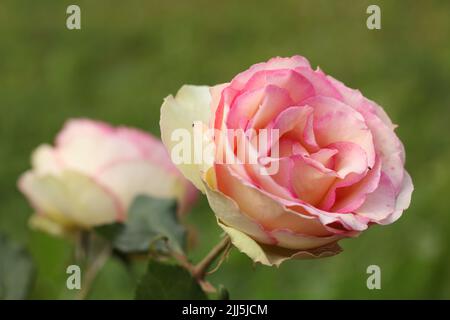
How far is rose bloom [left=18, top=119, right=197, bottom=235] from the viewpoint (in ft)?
2.13

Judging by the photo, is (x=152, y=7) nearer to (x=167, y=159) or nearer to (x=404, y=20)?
(x=404, y=20)

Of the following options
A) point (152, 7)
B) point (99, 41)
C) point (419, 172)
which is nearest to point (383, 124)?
point (419, 172)

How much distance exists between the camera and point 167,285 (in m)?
0.48

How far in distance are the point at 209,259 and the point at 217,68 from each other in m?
1.34

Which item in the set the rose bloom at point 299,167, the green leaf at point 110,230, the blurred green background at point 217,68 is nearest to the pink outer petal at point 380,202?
the rose bloom at point 299,167

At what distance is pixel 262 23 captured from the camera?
77.5 inches

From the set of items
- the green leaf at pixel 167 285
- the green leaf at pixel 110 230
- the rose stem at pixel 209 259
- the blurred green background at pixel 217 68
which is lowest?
the green leaf at pixel 167 285

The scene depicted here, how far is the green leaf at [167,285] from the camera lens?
48 cm

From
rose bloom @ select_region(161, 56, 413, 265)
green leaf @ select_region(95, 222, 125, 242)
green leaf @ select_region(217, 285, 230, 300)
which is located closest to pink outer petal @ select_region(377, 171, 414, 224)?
rose bloom @ select_region(161, 56, 413, 265)

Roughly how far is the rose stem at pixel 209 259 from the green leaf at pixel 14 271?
154mm

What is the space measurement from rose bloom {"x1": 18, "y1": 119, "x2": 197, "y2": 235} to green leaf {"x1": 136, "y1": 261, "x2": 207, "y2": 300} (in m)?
0.15

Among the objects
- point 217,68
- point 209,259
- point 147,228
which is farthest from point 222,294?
point 217,68

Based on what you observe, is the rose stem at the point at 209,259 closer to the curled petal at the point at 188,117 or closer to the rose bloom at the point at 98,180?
the curled petal at the point at 188,117

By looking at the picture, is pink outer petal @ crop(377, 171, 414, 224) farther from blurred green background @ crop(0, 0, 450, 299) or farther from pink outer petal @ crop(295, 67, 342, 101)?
blurred green background @ crop(0, 0, 450, 299)
